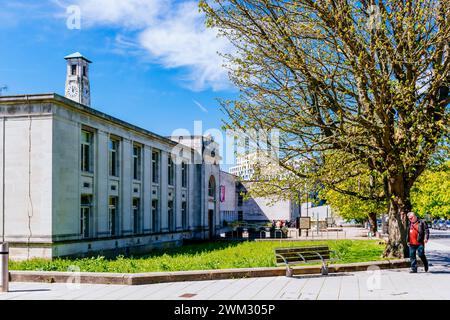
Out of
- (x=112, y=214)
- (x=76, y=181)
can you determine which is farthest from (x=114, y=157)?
(x=76, y=181)

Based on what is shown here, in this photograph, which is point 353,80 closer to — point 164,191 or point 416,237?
point 416,237

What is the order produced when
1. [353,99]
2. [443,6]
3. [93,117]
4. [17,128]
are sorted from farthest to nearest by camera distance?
[93,117]
[17,128]
[353,99]
[443,6]

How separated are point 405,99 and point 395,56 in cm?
202

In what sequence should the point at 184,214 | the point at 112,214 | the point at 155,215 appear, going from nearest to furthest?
the point at 112,214 → the point at 155,215 → the point at 184,214

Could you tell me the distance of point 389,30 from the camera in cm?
1752

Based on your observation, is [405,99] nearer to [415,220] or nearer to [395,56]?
[395,56]

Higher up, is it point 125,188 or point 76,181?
point 76,181

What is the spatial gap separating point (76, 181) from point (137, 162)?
9.19 m

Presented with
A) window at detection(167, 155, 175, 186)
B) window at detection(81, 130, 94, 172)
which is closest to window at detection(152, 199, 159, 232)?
window at detection(167, 155, 175, 186)

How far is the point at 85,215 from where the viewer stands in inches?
1113

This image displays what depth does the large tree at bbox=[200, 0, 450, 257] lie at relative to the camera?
55.7 ft

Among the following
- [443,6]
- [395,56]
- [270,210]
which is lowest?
[270,210]
